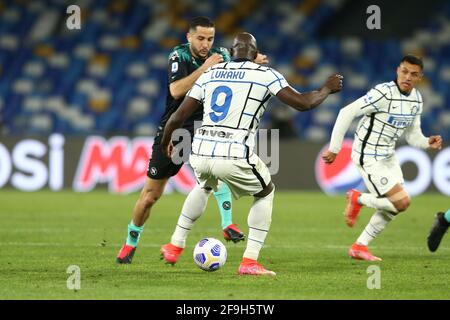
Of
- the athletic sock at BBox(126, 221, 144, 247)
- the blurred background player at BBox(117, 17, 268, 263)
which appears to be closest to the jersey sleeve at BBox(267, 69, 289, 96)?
the blurred background player at BBox(117, 17, 268, 263)

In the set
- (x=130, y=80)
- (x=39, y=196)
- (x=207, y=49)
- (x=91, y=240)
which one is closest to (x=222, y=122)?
(x=207, y=49)

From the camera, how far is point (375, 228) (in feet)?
30.5

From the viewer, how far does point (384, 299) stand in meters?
6.45

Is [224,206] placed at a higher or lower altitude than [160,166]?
lower

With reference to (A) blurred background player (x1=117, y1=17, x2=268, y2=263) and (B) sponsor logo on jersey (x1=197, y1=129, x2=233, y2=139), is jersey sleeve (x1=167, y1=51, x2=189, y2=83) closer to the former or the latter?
(A) blurred background player (x1=117, y1=17, x2=268, y2=263)

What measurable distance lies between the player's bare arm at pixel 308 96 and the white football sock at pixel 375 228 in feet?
7.73

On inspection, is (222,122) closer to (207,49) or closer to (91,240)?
(207,49)

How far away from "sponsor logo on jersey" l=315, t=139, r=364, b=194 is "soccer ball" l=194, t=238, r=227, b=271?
971cm

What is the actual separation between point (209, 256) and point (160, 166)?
1061 mm

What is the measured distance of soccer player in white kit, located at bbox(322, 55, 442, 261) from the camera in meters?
9.18

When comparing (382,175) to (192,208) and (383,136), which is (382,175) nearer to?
(383,136)

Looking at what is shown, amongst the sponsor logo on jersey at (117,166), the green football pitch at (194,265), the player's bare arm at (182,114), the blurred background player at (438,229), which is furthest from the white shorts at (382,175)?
the sponsor logo on jersey at (117,166)

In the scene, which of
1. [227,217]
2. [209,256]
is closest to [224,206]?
[227,217]

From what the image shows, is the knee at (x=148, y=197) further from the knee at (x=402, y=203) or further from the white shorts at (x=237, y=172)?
the knee at (x=402, y=203)
